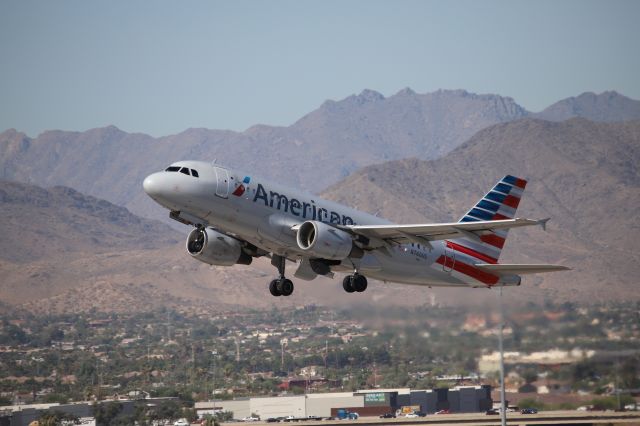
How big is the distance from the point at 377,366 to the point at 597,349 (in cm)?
4693

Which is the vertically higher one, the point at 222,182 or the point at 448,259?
the point at 222,182

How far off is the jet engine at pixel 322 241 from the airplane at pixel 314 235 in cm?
4

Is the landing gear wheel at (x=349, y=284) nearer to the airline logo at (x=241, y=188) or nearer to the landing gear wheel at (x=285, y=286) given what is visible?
the landing gear wheel at (x=285, y=286)

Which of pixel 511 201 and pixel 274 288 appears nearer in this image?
pixel 274 288

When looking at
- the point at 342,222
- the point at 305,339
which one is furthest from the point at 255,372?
the point at 342,222

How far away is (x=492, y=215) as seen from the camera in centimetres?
5797

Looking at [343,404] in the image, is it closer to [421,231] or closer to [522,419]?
[522,419]

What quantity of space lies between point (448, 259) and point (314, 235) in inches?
356

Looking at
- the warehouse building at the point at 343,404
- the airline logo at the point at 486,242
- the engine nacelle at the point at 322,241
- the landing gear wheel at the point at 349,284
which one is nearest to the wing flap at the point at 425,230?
the engine nacelle at the point at 322,241

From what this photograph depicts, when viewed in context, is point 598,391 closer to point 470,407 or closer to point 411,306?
point 411,306

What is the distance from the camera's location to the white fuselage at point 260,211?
4703cm

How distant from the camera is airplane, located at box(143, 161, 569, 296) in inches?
1869

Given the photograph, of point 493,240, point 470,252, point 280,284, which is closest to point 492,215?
point 493,240

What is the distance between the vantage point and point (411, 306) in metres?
63.8
